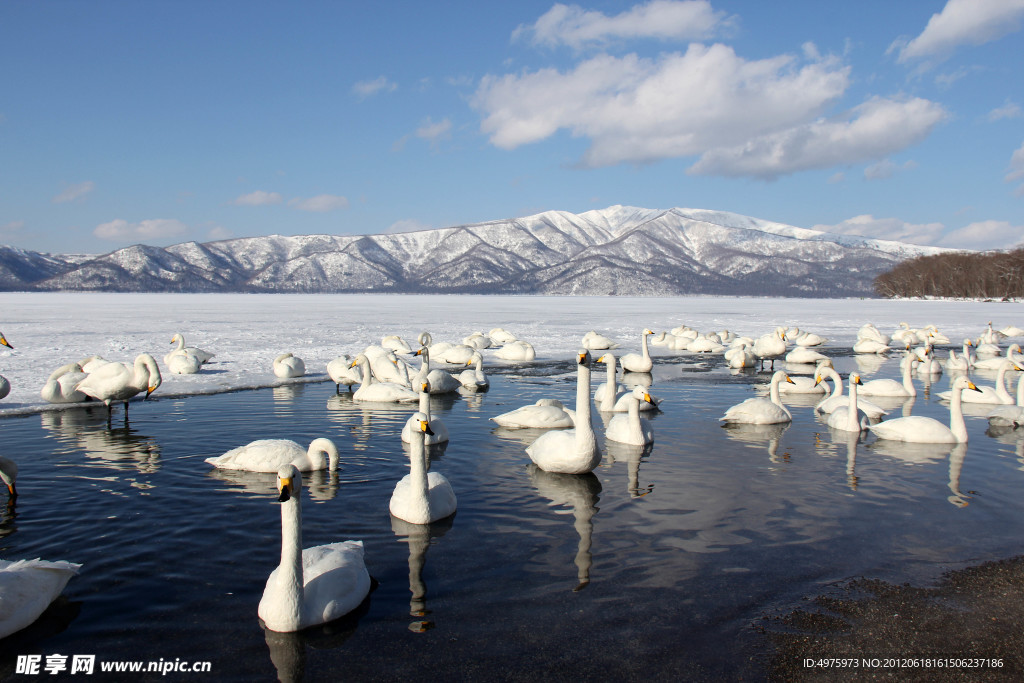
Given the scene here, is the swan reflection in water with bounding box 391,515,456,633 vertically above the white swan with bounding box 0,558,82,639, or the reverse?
the white swan with bounding box 0,558,82,639

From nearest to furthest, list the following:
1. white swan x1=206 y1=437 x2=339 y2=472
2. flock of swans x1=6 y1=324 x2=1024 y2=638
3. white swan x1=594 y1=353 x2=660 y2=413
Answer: flock of swans x1=6 y1=324 x2=1024 y2=638
white swan x1=206 y1=437 x2=339 y2=472
white swan x1=594 y1=353 x2=660 y2=413

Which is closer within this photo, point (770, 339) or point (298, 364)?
point (298, 364)

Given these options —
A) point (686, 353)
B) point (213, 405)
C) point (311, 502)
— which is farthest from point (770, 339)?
point (311, 502)

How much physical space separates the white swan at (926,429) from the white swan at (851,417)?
53 centimetres

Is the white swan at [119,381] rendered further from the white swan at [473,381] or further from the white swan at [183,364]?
the white swan at [473,381]

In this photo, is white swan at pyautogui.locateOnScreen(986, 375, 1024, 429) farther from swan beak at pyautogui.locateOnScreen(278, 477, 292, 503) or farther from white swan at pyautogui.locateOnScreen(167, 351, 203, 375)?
white swan at pyautogui.locateOnScreen(167, 351, 203, 375)

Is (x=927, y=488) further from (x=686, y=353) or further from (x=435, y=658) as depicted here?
(x=686, y=353)

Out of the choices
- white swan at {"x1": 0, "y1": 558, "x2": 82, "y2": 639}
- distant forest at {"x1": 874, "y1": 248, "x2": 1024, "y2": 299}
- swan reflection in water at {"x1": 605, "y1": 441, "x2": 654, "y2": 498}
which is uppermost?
distant forest at {"x1": 874, "y1": 248, "x2": 1024, "y2": 299}

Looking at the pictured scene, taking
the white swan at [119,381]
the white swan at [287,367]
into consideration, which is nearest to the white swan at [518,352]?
the white swan at [287,367]

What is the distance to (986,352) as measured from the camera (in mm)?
29750

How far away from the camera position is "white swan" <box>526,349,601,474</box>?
9820mm

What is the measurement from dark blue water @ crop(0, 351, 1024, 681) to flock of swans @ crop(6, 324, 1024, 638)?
252 millimetres

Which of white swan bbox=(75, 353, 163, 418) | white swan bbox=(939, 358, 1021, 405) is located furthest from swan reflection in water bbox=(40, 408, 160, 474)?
white swan bbox=(939, 358, 1021, 405)

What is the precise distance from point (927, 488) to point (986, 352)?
82.0 ft
